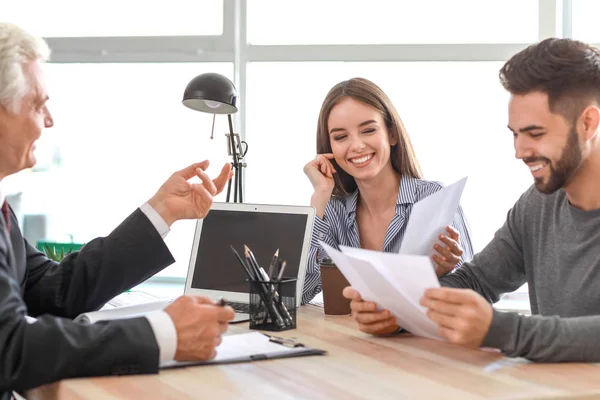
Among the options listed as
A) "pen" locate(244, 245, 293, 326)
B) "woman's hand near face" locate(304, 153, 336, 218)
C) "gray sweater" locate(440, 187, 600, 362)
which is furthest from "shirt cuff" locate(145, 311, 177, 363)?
"woman's hand near face" locate(304, 153, 336, 218)

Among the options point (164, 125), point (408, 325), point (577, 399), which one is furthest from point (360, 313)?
point (164, 125)

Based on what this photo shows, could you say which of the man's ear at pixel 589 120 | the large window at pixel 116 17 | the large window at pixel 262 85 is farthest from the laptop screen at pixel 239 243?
the large window at pixel 116 17

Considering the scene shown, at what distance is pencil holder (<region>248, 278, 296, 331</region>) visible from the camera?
168 cm

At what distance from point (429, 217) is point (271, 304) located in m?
0.42

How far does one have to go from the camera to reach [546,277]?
181 cm

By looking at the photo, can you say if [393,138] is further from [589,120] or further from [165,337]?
[165,337]

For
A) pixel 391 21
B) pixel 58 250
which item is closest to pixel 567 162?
pixel 58 250

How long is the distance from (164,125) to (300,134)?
0.73 meters

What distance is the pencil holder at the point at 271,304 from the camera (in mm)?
1683

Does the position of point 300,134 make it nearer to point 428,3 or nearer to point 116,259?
point 428,3

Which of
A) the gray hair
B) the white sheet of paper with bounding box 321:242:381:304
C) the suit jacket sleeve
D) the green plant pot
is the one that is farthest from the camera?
the green plant pot

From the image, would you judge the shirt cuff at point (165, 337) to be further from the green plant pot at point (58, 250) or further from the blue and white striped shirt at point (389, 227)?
the green plant pot at point (58, 250)

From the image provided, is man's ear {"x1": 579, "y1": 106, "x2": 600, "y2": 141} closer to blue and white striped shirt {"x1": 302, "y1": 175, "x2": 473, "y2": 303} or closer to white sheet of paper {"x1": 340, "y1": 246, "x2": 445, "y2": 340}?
white sheet of paper {"x1": 340, "y1": 246, "x2": 445, "y2": 340}

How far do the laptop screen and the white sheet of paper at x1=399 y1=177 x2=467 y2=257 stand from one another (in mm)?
342
